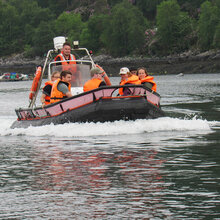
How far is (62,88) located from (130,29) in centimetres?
14136

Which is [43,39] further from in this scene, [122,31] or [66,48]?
[66,48]

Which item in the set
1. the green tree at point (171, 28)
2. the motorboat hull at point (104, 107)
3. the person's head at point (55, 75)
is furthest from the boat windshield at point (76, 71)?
the green tree at point (171, 28)

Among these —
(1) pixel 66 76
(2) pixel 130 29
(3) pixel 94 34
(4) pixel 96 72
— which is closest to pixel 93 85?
(4) pixel 96 72

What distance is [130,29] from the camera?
6220 inches

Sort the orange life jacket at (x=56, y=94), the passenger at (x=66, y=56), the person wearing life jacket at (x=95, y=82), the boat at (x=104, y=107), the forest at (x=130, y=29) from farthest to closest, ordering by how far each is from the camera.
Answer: the forest at (x=130, y=29) → the passenger at (x=66, y=56) → the orange life jacket at (x=56, y=94) → the person wearing life jacket at (x=95, y=82) → the boat at (x=104, y=107)

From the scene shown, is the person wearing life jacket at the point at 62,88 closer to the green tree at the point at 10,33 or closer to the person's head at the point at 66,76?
the person's head at the point at 66,76

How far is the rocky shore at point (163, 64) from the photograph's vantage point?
117312 mm

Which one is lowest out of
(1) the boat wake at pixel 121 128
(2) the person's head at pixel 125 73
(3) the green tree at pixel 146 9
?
(3) the green tree at pixel 146 9

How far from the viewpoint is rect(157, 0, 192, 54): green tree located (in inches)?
5773

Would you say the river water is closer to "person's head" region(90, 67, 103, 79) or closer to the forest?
"person's head" region(90, 67, 103, 79)

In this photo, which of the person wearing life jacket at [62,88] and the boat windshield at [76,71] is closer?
the person wearing life jacket at [62,88]

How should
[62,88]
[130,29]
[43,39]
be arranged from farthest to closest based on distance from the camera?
[43,39] < [130,29] < [62,88]

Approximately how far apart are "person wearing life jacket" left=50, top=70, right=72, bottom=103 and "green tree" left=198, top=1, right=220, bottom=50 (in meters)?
115

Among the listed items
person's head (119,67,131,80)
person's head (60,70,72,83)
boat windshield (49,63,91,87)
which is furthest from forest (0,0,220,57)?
person's head (60,70,72,83)
